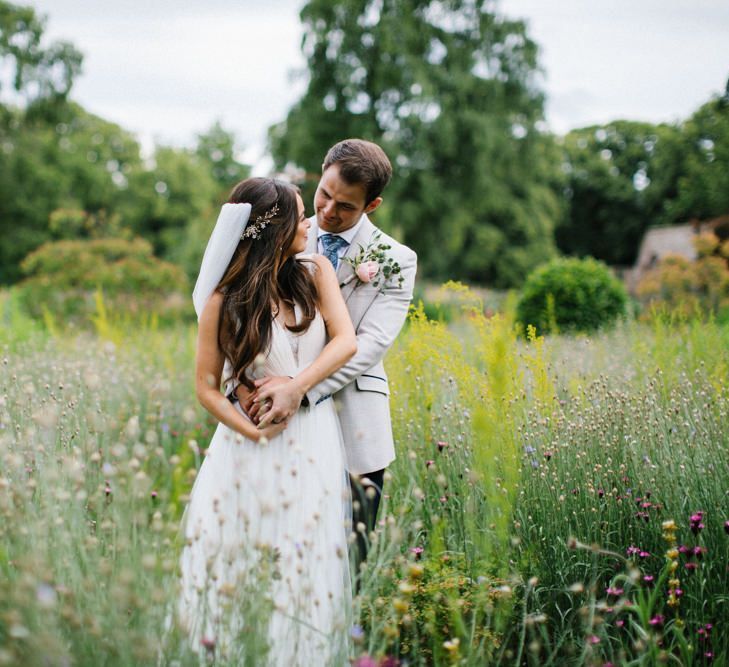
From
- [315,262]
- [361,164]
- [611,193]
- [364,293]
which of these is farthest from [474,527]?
[611,193]

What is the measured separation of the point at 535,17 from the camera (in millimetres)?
26562

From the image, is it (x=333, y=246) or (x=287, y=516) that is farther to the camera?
(x=333, y=246)

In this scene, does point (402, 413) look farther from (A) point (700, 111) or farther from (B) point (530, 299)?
(A) point (700, 111)

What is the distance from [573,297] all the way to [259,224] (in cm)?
929

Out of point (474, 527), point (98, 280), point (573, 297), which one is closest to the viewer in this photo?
point (474, 527)

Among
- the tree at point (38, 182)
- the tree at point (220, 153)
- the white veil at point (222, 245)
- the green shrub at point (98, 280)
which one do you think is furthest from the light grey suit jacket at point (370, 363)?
the tree at point (220, 153)

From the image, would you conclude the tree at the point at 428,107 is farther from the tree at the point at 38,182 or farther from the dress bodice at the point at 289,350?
the dress bodice at the point at 289,350

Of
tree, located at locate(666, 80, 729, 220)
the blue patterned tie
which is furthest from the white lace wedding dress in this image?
tree, located at locate(666, 80, 729, 220)

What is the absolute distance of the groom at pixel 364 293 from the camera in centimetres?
300

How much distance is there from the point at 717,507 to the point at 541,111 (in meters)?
26.7

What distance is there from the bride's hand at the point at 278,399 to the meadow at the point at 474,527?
1.18ft

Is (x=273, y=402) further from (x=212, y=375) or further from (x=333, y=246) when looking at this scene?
(x=333, y=246)

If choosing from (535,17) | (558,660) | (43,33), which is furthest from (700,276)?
(43,33)

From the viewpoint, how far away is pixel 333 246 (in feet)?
10.7
